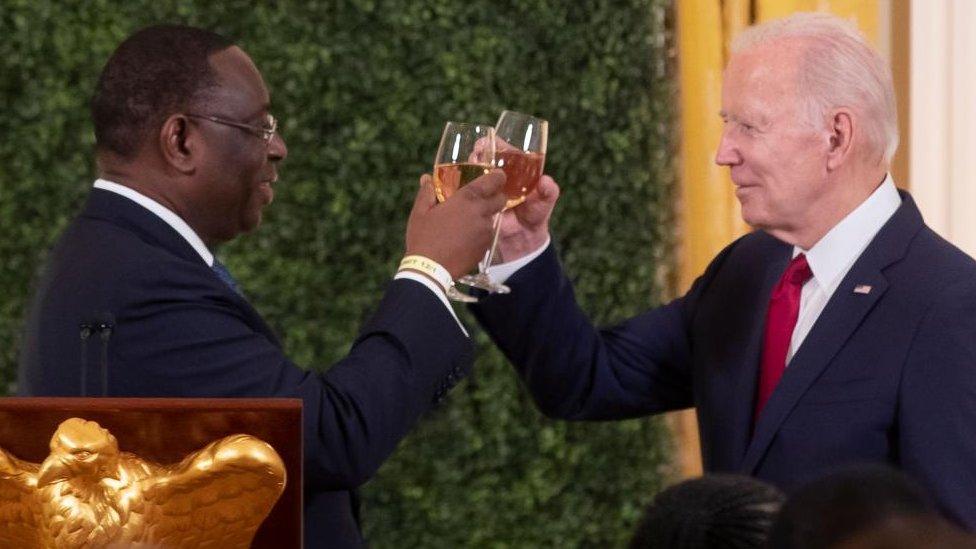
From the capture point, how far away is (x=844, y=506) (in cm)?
80

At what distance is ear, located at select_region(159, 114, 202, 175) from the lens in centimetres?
199

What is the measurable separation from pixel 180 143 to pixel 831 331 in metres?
0.94

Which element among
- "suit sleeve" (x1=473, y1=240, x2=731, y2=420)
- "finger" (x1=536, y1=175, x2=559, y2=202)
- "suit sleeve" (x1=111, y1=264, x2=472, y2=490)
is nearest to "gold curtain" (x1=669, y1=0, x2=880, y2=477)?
"suit sleeve" (x1=473, y1=240, x2=731, y2=420)

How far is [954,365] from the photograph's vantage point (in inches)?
73.5

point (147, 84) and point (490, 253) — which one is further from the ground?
point (147, 84)

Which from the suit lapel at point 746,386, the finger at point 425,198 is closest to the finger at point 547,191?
the finger at point 425,198

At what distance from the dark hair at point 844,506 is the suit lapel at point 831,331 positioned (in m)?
1.14

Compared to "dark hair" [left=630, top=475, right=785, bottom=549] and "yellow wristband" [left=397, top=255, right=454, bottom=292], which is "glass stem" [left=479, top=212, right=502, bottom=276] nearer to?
"yellow wristband" [left=397, top=255, right=454, bottom=292]

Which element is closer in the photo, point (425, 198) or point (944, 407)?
point (944, 407)

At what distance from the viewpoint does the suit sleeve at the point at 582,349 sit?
90.0 inches

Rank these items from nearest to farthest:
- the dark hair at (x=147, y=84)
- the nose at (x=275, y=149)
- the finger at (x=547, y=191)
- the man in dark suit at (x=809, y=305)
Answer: the man in dark suit at (x=809, y=305) < the dark hair at (x=147, y=84) < the nose at (x=275, y=149) < the finger at (x=547, y=191)

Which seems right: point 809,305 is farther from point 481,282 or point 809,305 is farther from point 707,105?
point 707,105

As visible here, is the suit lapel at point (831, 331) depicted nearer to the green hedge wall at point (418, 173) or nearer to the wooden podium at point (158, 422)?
the wooden podium at point (158, 422)

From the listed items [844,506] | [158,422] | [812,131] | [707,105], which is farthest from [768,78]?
[707,105]
